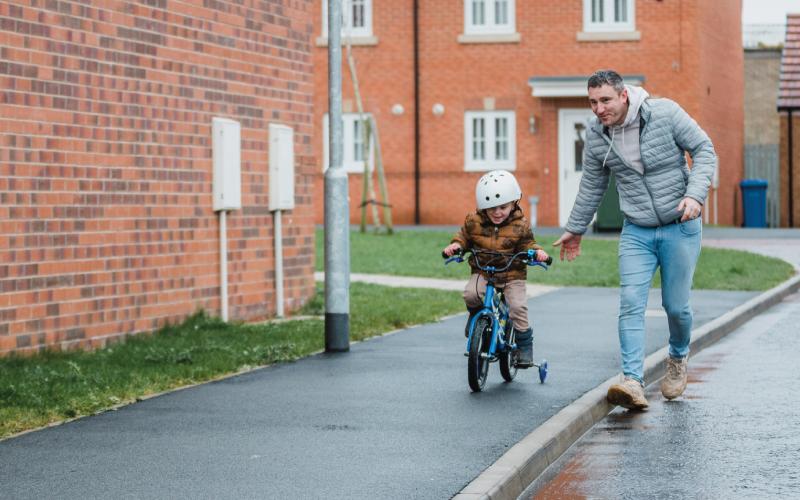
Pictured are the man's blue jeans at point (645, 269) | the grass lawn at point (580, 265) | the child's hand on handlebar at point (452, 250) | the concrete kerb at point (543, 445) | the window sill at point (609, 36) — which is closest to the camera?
the concrete kerb at point (543, 445)

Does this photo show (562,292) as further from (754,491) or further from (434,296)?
(754,491)

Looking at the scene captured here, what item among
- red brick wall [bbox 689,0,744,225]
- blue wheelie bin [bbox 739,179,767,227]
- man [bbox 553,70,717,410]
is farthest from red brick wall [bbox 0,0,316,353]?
blue wheelie bin [bbox 739,179,767,227]

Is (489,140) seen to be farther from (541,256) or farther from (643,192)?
(643,192)

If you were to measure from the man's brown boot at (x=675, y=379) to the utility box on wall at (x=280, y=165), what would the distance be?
576cm

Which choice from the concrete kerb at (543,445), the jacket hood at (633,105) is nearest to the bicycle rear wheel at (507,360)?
the concrete kerb at (543,445)

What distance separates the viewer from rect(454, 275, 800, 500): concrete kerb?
6.72 metres

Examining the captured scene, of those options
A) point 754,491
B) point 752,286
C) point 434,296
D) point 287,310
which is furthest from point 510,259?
point 752,286

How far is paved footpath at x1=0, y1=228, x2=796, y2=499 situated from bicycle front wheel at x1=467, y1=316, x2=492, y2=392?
0.30ft

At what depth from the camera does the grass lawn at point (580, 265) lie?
19562 mm

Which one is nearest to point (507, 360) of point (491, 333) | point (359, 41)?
point (491, 333)

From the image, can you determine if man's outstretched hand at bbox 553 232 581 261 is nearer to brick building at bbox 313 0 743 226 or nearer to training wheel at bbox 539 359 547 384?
training wheel at bbox 539 359 547 384

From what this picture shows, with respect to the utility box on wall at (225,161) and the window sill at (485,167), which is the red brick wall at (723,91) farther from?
the utility box on wall at (225,161)

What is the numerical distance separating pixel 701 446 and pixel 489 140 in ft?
86.9

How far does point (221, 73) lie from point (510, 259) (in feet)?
15.9
